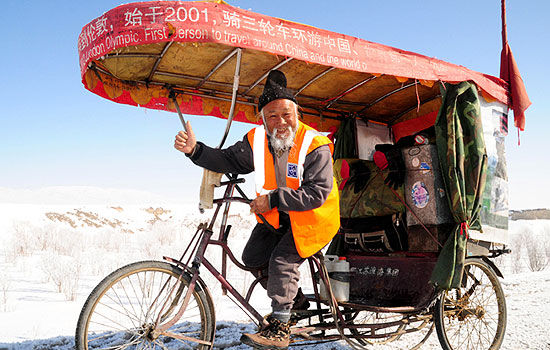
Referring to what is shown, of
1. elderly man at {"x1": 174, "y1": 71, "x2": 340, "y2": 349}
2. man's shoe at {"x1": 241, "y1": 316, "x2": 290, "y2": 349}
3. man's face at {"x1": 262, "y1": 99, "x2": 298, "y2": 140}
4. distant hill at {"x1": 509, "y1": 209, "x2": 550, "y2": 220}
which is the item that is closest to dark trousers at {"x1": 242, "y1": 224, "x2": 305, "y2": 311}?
elderly man at {"x1": 174, "y1": 71, "x2": 340, "y2": 349}

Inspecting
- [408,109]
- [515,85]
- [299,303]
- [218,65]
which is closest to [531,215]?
[408,109]

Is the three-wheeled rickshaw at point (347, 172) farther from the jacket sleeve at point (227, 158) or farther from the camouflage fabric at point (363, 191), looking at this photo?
the jacket sleeve at point (227, 158)

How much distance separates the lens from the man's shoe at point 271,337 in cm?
267

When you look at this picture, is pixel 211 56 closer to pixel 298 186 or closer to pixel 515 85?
pixel 298 186

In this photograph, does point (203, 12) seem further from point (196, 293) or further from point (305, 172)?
point (196, 293)

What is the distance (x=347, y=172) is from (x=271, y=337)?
8.03 ft

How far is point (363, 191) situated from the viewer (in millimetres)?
4543

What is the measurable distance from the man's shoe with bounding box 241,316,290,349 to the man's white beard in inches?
49.1

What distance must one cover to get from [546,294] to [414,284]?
155 inches

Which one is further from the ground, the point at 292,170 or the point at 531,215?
the point at 292,170

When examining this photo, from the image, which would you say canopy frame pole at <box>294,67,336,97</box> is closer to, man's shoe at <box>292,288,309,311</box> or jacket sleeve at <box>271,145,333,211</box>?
jacket sleeve at <box>271,145,333,211</box>

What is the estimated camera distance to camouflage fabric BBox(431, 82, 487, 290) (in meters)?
3.47

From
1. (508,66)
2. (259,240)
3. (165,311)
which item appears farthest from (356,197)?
(165,311)

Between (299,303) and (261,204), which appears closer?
(261,204)
